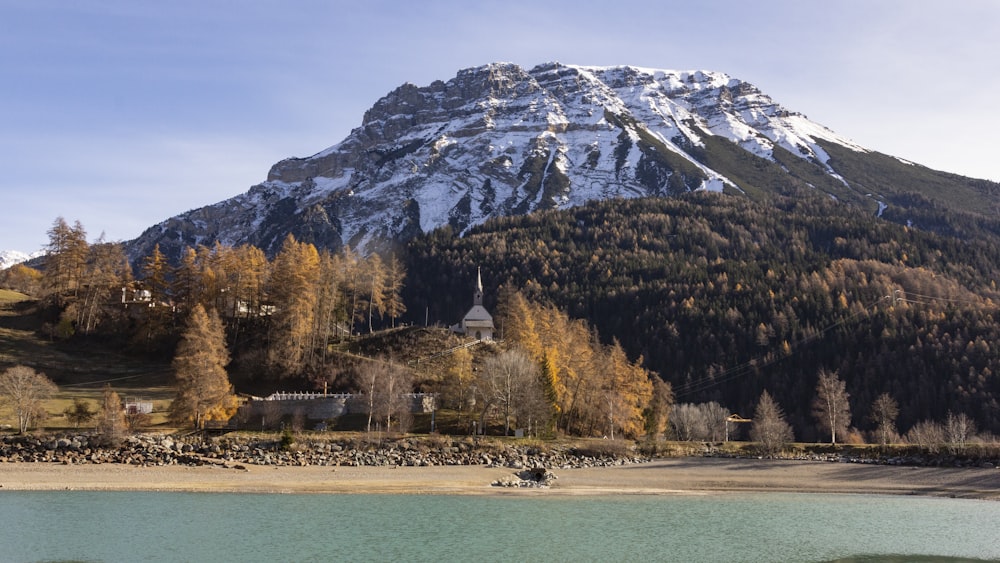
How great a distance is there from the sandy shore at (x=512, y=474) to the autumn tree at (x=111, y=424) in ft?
16.4

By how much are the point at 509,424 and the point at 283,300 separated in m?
33.2

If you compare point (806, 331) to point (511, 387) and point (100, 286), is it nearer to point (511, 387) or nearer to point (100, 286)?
point (511, 387)

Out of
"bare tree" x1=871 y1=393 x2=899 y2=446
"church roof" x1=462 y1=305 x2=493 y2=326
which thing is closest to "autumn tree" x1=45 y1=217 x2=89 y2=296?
"church roof" x1=462 y1=305 x2=493 y2=326

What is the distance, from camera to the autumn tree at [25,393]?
229ft

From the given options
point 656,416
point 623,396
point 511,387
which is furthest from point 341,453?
point 656,416

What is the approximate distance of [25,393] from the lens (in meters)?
70.6

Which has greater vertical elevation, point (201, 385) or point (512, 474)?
point (201, 385)

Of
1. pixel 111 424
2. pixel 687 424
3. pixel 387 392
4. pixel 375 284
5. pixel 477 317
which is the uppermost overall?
pixel 375 284

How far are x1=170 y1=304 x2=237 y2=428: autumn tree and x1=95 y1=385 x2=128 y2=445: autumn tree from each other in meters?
5.28

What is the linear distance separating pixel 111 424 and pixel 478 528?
4025 cm

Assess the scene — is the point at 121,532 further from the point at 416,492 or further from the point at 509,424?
the point at 509,424

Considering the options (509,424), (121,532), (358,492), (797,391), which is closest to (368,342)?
(509,424)

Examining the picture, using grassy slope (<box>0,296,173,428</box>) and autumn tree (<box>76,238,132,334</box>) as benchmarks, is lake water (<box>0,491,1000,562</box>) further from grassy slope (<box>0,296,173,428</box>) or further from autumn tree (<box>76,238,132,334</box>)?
autumn tree (<box>76,238,132,334</box>)

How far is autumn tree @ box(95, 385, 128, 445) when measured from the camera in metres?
68.1
